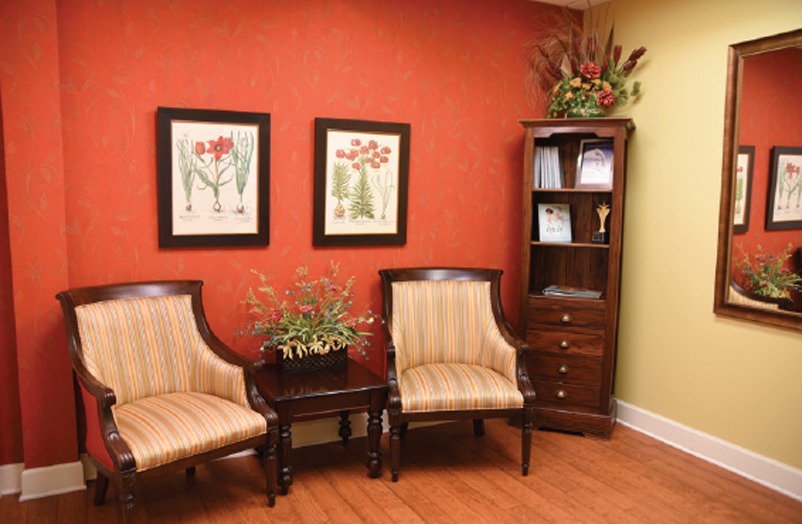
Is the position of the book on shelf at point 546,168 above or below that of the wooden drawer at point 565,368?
above

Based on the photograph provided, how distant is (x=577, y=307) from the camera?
3.82m

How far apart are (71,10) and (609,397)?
344 centimetres

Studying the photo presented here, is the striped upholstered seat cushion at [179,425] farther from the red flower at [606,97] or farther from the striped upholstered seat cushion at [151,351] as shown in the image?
the red flower at [606,97]

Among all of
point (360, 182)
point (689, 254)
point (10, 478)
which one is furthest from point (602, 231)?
point (10, 478)

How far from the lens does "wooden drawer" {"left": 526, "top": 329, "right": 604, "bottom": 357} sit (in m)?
3.80

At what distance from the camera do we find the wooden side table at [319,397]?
2988 millimetres

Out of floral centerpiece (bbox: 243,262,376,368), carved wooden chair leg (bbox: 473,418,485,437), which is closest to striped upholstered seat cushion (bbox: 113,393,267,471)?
floral centerpiece (bbox: 243,262,376,368)

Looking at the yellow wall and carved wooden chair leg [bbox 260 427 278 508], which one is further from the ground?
the yellow wall

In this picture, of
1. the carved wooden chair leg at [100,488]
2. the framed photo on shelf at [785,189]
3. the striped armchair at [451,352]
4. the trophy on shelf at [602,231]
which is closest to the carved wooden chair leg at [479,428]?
the striped armchair at [451,352]

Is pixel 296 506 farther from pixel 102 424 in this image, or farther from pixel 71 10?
pixel 71 10

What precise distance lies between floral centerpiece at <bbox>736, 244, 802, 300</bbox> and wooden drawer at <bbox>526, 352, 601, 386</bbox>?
0.93m

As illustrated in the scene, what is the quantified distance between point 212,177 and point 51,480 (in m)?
1.61

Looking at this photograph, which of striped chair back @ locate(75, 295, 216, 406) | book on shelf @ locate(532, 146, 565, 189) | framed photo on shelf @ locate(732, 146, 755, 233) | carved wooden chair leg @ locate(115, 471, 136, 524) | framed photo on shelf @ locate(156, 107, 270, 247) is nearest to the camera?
carved wooden chair leg @ locate(115, 471, 136, 524)

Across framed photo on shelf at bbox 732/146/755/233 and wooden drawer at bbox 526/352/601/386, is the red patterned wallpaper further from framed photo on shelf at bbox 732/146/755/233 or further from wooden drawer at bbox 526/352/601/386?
framed photo on shelf at bbox 732/146/755/233
